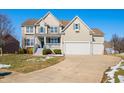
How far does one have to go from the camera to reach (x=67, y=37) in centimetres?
2416

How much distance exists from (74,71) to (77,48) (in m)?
4.97

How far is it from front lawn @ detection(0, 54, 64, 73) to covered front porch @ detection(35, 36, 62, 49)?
6.50 feet

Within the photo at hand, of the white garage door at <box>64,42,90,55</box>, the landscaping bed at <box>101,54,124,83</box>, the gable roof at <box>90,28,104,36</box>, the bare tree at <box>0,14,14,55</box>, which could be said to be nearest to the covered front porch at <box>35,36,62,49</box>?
the white garage door at <box>64,42,90,55</box>

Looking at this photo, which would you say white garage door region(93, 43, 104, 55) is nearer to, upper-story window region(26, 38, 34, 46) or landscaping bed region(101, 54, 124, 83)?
landscaping bed region(101, 54, 124, 83)

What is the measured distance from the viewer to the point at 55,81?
49.3ft

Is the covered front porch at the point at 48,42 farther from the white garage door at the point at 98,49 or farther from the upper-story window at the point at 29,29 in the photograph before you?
the white garage door at the point at 98,49

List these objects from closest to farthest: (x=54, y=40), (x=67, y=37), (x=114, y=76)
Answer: (x=114, y=76), (x=67, y=37), (x=54, y=40)

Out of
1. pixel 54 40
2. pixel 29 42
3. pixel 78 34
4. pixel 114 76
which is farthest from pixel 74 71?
pixel 54 40

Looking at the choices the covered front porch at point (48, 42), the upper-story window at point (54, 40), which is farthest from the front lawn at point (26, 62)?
the upper-story window at point (54, 40)

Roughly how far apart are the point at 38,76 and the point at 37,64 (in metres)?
3.27

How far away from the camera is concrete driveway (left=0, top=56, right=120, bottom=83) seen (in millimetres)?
15408

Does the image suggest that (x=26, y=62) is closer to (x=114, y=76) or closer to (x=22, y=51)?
(x=22, y=51)
